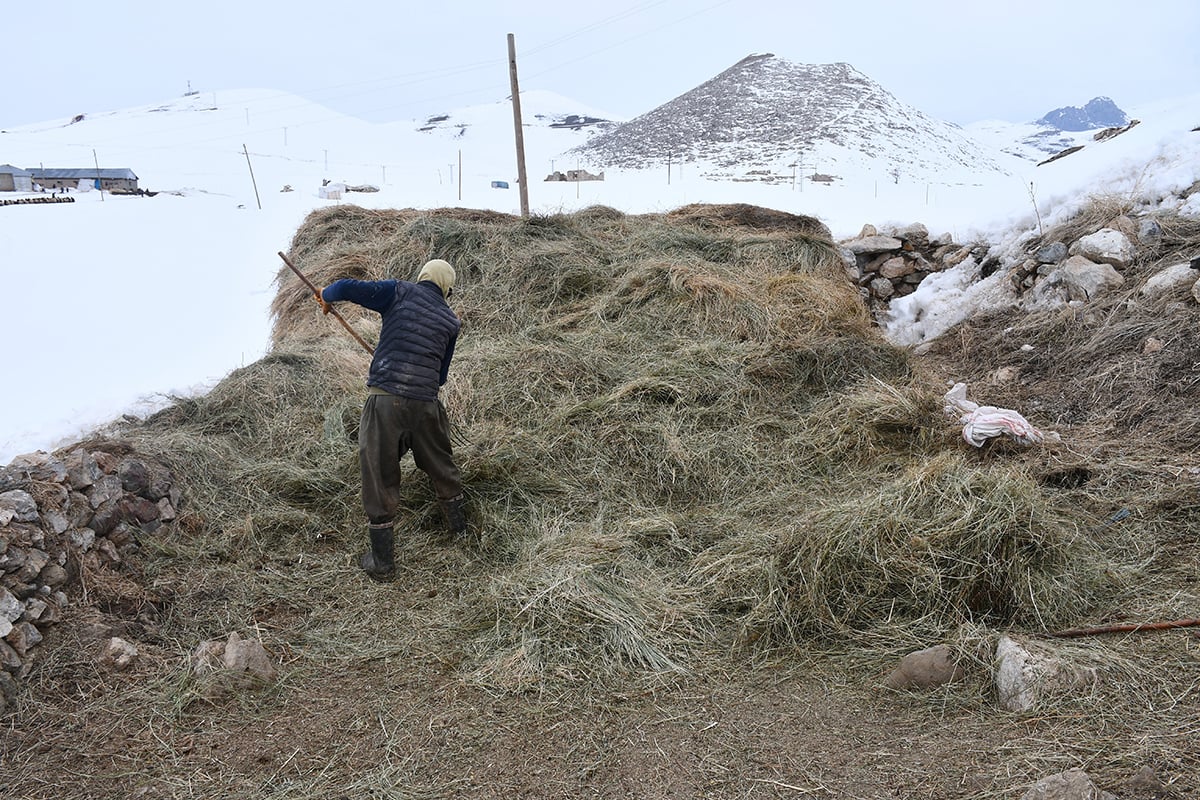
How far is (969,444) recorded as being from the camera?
14.4ft

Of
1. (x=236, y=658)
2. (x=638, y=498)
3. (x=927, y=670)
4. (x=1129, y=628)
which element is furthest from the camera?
(x=638, y=498)

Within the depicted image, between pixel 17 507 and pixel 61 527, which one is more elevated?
pixel 17 507

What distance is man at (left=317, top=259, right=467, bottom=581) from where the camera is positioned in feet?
11.8

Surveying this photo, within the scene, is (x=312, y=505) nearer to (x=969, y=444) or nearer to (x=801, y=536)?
(x=801, y=536)

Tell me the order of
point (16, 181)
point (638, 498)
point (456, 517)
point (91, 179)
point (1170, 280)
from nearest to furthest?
point (456, 517) < point (638, 498) < point (1170, 280) < point (16, 181) < point (91, 179)

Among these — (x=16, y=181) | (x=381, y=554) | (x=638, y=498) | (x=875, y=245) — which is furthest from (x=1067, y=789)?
(x=16, y=181)

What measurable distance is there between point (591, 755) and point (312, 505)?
2438 millimetres

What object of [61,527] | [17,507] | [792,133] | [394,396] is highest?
[792,133]

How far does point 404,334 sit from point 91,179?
89.8 feet

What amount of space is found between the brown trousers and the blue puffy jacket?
0.22ft

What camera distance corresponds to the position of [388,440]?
143 inches

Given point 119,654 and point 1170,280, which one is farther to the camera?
point 1170,280

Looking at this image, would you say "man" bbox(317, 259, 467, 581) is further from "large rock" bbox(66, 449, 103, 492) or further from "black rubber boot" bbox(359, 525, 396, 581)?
"large rock" bbox(66, 449, 103, 492)

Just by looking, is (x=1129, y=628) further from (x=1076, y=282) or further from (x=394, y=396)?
(x=1076, y=282)
